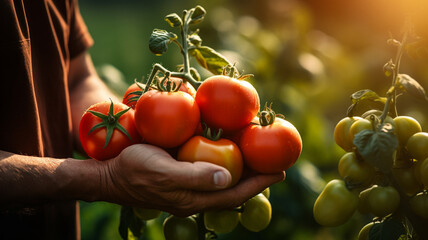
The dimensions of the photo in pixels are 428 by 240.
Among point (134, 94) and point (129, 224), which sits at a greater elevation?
point (134, 94)

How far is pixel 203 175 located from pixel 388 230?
17.4 inches

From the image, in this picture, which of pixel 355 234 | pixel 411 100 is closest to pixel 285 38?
pixel 411 100

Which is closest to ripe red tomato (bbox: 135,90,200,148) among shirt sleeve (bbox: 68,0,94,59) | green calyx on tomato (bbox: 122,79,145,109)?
green calyx on tomato (bbox: 122,79,145,109)

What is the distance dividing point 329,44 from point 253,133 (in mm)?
2698

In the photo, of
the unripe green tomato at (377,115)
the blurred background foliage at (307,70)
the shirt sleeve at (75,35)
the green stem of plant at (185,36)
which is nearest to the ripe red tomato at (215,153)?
the green stem of plant at (185,36)

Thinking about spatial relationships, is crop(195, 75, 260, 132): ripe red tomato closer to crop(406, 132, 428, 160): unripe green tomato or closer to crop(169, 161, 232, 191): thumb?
crop(169, 161, 232, 191): thumb

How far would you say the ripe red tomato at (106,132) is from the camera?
103 cm

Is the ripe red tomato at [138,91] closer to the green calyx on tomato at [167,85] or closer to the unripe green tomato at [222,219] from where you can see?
the green calyx on tomato at [167,85]

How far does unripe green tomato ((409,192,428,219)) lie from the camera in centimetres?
88

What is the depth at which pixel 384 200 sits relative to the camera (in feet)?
2.91

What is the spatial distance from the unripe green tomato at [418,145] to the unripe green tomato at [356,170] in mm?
100

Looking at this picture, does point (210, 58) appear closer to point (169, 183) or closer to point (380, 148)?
point (169, 183)

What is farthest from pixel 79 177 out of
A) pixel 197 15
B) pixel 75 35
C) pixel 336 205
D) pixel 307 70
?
pixel 307 70

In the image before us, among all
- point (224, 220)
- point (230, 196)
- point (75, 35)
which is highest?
point (75, 35)
